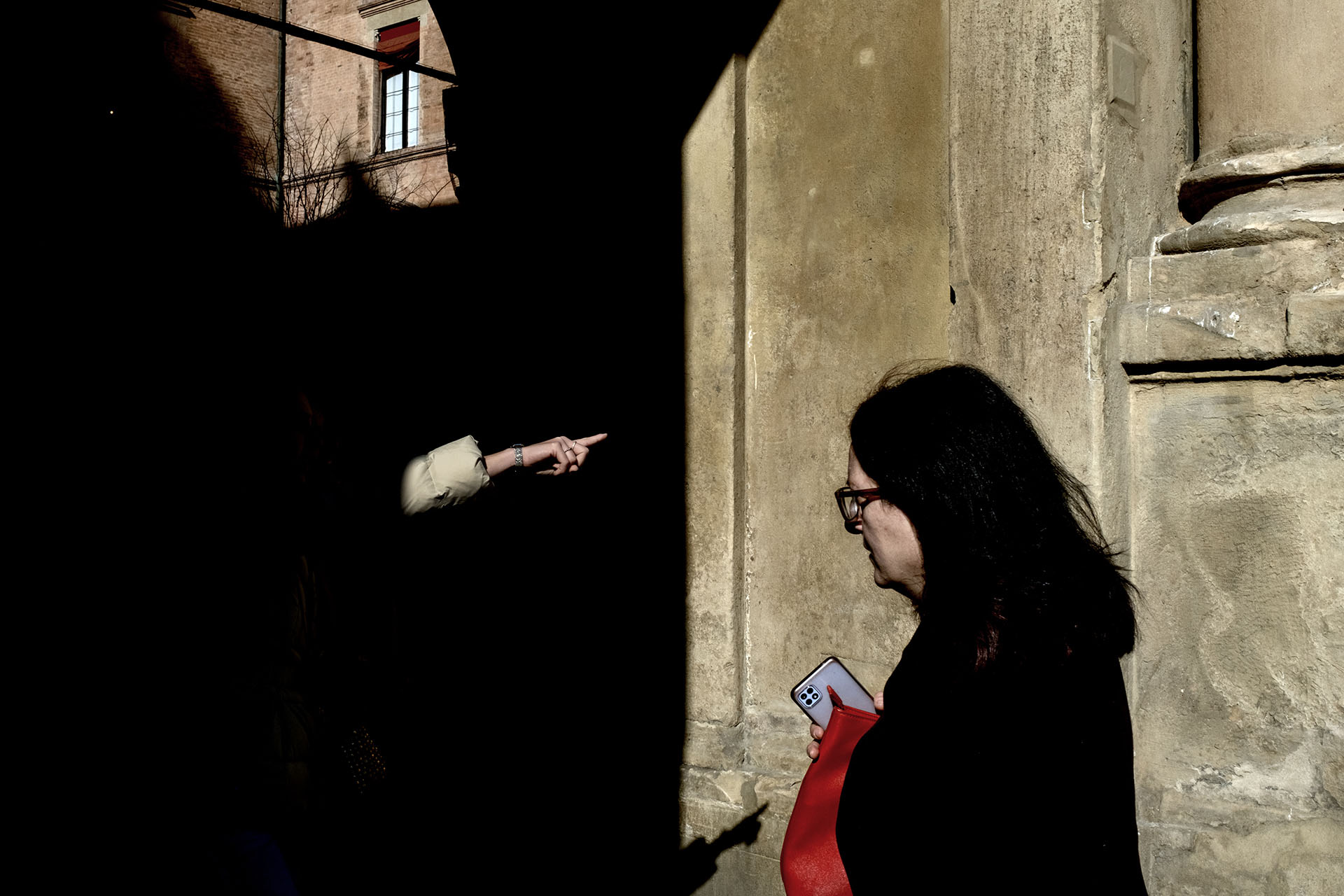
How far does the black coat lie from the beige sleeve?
1599 mm

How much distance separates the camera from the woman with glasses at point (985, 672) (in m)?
1.40

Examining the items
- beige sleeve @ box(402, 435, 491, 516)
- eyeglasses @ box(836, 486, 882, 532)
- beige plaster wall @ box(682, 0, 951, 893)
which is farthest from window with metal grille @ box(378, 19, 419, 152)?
eyeglasses @ box(836, 486, 882, 532)

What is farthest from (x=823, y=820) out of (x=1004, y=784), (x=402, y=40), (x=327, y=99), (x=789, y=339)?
(x=327, y=99)

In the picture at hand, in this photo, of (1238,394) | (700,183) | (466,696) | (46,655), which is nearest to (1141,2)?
(1238,394)

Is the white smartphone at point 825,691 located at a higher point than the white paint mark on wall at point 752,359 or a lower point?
lower

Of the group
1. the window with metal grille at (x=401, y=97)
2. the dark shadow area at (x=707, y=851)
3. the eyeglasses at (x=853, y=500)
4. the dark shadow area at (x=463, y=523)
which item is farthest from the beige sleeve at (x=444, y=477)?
the window with metal grille at (x=401, y=97)

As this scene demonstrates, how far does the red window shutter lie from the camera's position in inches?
779

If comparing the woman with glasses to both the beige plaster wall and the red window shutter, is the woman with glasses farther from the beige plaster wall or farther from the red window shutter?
the red window shutter

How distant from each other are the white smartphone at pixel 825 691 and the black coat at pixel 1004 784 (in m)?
0.58

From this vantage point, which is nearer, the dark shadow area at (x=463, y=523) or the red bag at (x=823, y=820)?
the red bag at (x=823, y=820)

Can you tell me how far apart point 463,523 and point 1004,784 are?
356 centimetres

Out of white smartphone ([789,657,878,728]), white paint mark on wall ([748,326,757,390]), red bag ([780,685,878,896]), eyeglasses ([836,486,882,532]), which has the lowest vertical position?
red bag ([780,685,878,896])

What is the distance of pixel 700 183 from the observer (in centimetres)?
371

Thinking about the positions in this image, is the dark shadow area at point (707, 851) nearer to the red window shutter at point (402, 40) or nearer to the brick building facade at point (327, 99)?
the brick building facade at point (327, 99)
